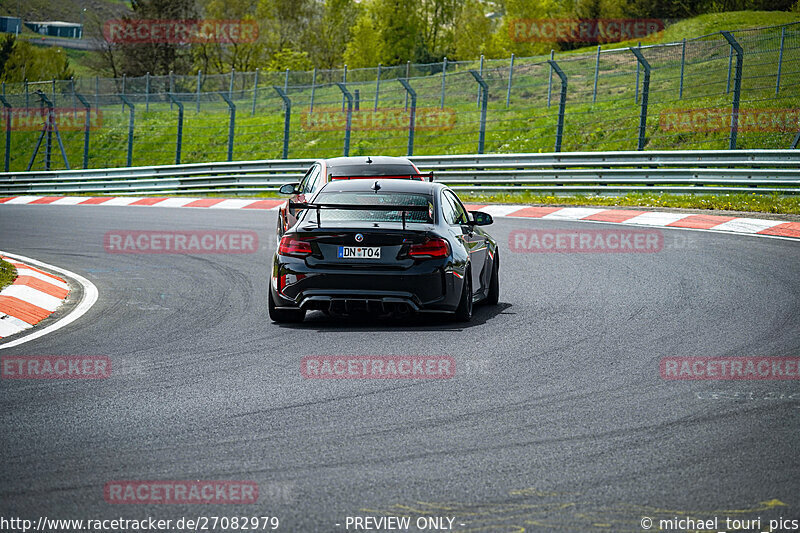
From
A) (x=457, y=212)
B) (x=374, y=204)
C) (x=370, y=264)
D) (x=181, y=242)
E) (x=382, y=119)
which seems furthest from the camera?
(x=382, y=119)

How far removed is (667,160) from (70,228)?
11.5m

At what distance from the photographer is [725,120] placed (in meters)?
30.5

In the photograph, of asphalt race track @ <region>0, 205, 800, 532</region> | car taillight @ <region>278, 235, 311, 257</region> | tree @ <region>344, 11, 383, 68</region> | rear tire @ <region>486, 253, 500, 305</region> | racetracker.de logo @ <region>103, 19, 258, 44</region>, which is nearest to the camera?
asphalt race track @ <region>0, 205, 800, 532</region>

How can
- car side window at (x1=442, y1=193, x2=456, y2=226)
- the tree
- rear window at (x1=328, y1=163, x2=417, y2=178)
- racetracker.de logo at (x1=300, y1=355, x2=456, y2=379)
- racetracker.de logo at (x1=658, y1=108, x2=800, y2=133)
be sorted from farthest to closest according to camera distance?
the tree < racetracker.de logo at (x1=658, y1=108, x2=800, y2=133) < rear window at (x1=328, y1=163, x2=417, y2=178) < car side window at (x1=442, y1=193, x2=456, y2=226) < racetracker.de logo at (x1=300, y1=355, x2=456, y2=379)

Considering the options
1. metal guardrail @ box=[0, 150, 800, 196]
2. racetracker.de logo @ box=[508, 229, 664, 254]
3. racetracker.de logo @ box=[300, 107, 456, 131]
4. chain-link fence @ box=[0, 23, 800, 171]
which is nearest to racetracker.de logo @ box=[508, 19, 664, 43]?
chain-link fence @ box=[0, 23, 800, 171]

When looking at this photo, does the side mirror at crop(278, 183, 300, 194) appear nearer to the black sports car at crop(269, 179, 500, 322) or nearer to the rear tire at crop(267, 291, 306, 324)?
the black sports car at crop(269, 179, 500, 322)

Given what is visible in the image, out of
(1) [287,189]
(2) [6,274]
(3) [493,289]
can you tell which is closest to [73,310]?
(2) [6,274]

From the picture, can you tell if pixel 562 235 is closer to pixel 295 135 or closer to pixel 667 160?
pixel 667 160

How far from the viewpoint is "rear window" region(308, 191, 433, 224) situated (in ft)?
31.8

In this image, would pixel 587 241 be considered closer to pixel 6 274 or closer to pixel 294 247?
pixel 294 247

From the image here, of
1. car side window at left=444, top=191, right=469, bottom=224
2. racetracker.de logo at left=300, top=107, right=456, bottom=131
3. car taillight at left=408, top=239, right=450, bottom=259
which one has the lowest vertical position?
racetracker.de logo at left=300, top=107, right=456, bottom=131

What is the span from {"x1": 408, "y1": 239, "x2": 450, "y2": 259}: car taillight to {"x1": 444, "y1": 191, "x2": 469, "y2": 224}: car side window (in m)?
0.92

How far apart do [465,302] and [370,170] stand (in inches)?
194

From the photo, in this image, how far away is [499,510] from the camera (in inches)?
177
